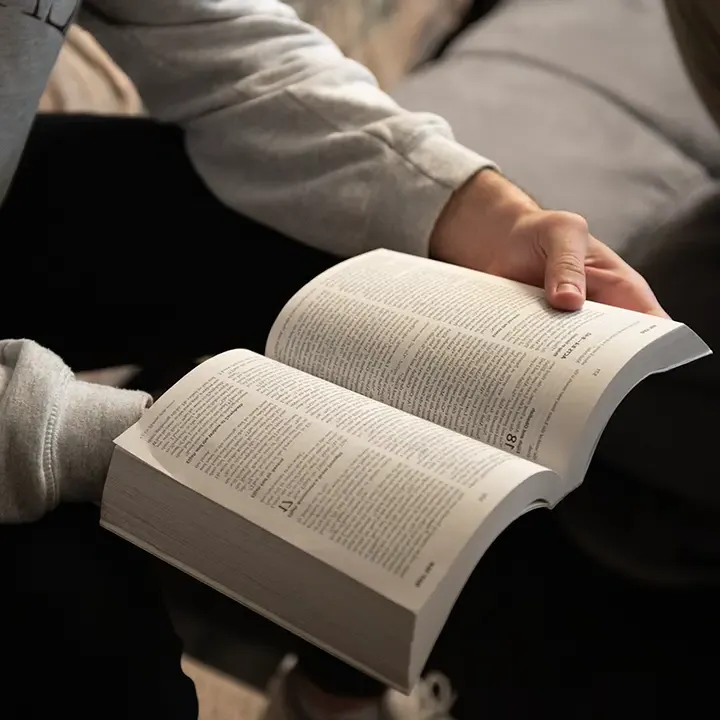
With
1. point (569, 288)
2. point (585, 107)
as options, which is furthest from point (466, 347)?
point (585, 107)

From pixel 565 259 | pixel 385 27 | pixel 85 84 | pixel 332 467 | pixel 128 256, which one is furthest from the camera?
pixel 385 27

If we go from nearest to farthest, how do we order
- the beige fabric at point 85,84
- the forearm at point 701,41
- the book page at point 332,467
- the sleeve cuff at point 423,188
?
1. the book page at point 332,467
2. the sleeve cuff at point 423,188
3. the forearm at point 701,41
4. the beige fabric at point 85,84

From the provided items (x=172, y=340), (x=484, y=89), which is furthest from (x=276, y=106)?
(x=484, y=89)

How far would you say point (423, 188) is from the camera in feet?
2.20

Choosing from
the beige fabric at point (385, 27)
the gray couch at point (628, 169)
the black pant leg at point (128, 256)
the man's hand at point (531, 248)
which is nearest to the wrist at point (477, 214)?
the man's hand at point (531, 248)

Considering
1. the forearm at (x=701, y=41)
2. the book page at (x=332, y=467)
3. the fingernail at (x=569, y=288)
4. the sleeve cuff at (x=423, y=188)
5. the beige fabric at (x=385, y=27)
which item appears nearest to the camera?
the book page at (x=332, y=467)

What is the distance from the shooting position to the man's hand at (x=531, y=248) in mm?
574

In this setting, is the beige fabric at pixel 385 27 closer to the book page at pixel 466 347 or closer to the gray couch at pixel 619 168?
the gray couch at pixel 619 168

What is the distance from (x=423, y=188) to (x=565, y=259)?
0.46 ft

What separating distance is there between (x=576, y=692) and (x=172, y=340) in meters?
0.53

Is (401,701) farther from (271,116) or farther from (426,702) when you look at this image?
(271,116)

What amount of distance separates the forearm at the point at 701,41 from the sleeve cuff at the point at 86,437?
0.58m

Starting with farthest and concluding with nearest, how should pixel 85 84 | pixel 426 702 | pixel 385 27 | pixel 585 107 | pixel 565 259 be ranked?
pixel 385 27 → pixel 585 107 → pixel 85 84 → pixel 426 702 → pixel 565 259

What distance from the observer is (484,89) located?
1234 mm
